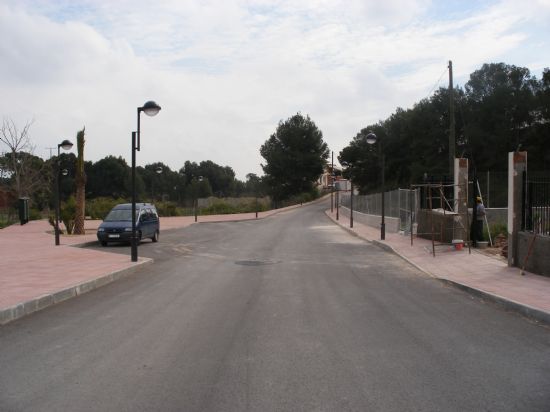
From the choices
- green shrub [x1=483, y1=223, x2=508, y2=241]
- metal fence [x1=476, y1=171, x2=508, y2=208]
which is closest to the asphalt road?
green shrub [x1=483, y1=223, x2=508, y2=241]

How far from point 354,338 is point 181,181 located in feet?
364

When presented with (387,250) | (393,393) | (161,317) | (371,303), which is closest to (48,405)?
(393,393)

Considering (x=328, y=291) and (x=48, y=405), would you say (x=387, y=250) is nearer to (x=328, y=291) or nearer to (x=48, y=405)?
(x=328, y=291)

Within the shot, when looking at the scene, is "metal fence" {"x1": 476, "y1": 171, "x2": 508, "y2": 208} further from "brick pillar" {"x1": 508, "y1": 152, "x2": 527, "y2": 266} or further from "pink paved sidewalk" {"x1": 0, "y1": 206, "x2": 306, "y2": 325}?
"pink paved sidewalk" {"x1": 0, "y1": 206, "x2": 306, "y2": 325}

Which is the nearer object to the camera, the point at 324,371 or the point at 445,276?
the point at 324,371

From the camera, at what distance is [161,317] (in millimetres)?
8023

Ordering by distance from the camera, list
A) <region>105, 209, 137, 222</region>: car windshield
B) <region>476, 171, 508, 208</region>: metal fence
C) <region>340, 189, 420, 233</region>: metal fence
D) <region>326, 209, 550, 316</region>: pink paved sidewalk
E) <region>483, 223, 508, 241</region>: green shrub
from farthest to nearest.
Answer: <region>476, 171, 508, 208</region>: metal fence, <region>340, 189, 420, 233</region>: metal fence, <region>105, 209, 137, 222</region>: car windshield, <region>483, 223, 508, 241</region>: green shrub, <region>326, 209, 550, 316</region>: pink paved sidewalk

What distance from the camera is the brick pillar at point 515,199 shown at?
523 inches

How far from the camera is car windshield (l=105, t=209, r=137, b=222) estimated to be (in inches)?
896

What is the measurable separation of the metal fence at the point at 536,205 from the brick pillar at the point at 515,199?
0.46ft

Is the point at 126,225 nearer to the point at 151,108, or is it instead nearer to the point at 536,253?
the point at 151,108

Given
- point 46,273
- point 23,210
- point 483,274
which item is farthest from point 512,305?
point 23,210

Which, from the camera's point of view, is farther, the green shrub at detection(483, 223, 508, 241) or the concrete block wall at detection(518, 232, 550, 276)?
the green shrub at detection(483, 223, 508, 241)

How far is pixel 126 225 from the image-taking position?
72.0 feet
